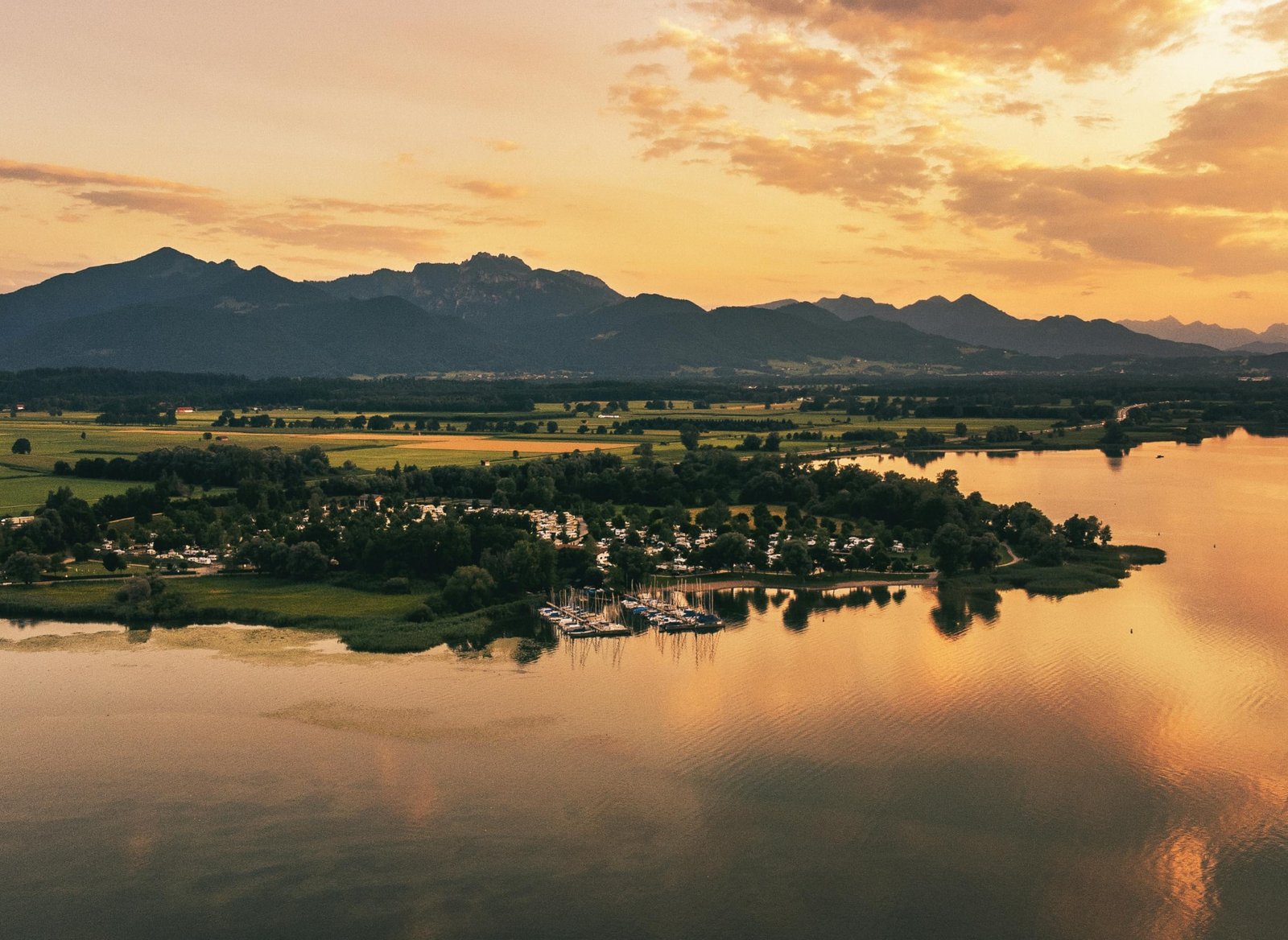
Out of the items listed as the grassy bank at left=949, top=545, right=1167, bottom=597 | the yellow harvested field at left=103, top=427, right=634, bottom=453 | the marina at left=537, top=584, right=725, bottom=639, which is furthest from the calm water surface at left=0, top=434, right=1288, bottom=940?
the yellow harvested field at left=103, top=427, right=634, bottom=453

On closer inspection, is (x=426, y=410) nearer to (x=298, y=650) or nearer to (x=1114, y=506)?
(x=1114, y=506)

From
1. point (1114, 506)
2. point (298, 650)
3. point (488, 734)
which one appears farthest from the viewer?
point (1114, 506)

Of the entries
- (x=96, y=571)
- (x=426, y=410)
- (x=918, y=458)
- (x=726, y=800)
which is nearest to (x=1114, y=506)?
(x=918, y=458)

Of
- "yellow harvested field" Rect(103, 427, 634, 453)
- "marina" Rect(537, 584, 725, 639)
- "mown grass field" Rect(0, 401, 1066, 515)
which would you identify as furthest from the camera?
"yellow harvested field" Rect(103, 427, 634, 453)

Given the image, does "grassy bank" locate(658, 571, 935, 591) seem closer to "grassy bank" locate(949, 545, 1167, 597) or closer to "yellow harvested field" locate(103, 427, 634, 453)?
"grassy bank" locate(949, 545, 1167, 597)

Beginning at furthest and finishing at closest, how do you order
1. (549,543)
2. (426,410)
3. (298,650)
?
(426,410), (549,543), (298,650)

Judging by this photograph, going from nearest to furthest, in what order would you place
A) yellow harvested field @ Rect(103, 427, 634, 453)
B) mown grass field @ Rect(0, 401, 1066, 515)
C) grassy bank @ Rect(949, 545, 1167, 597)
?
grassy bank @ Rect(949, 545, 1167, 597) → mown grass field @ Rect(0, 401, 1066, 515) → yellow harvested field @ Rect(103, 427, 634, 453)

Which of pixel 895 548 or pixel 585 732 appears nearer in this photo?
pixel 585 732
